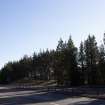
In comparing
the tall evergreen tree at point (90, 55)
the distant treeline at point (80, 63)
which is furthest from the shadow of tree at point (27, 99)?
the tall evergreen tree at point (90, 55)

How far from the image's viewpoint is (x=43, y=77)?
14688 centimetres

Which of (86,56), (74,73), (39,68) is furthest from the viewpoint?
(39,68)

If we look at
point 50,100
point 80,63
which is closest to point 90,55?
point 80,63

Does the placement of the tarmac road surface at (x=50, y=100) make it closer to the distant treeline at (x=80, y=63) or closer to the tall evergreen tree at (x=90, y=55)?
the distant treeline at (x=80, y=63)

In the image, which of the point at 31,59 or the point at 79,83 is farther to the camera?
the point at 31,59

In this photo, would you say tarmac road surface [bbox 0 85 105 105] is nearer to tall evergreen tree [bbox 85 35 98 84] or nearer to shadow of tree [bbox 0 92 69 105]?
shadow of tree [bbox 0 92 69 105]

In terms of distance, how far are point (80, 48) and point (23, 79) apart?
2123 inches

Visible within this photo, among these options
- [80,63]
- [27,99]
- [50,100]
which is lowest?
[50,100]

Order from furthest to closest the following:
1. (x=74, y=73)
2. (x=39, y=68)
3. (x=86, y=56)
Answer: (x=39, y=68), (x=86, y=56), (x=74, y=73)

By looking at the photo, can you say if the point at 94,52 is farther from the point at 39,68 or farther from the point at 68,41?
the point at 39,68

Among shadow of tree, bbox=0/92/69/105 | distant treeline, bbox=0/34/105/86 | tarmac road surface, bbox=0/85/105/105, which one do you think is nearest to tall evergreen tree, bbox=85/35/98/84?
distant treeline, bbox=0/34/105/86

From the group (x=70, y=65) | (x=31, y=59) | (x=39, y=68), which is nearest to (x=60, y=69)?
(x=70, y=65)

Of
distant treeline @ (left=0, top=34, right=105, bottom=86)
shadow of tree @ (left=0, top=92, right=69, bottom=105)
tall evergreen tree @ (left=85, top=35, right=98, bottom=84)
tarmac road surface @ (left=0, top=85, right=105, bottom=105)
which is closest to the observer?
tarmac road surface @ (left=0, top=85, right=105, bottom=105)

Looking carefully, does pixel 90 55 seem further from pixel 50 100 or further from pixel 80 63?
pixel 50 100
